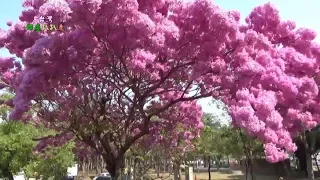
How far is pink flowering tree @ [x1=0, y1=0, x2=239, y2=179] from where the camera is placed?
8062mm

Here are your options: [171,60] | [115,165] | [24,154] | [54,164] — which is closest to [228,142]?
[54,164]

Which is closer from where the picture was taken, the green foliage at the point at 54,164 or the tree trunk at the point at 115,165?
the tree trunk at the point at 115,165

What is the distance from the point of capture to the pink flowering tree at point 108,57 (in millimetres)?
8062

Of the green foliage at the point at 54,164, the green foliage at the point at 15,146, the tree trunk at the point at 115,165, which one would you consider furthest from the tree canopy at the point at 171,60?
the green foliage at the point at 54,164

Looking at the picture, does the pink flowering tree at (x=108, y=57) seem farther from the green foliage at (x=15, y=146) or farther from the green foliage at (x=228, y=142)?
the green foliage at (x=228, y=142)

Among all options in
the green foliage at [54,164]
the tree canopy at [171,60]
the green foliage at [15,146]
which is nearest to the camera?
the tree canopy at [171,60]

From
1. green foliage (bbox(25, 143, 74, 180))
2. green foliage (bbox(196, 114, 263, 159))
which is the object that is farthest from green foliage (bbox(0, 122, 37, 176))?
green foliage (bbox(196, 114, 263, 159))

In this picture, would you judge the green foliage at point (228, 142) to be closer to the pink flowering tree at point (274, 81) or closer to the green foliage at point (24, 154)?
the green foliage at point (24, 154)

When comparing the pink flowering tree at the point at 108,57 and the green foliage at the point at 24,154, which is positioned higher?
the pink flowering tree at the point at 108,57

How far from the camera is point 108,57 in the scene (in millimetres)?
9328

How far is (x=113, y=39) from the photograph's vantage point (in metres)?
8.57

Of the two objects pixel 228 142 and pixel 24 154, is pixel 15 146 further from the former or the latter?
pixel 228 142

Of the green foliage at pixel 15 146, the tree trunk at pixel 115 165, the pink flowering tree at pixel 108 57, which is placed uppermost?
the pink flowering tree at pixel 108 57

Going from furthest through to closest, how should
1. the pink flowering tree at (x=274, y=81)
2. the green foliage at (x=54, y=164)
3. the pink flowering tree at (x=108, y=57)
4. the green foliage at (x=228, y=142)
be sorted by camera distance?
the green foliage at (x=228, y=142), the green foliage at (x=54, y=164), the pink flowering tree at (x=108, y=57), the pink flowering tree at (x=274, y=81)
